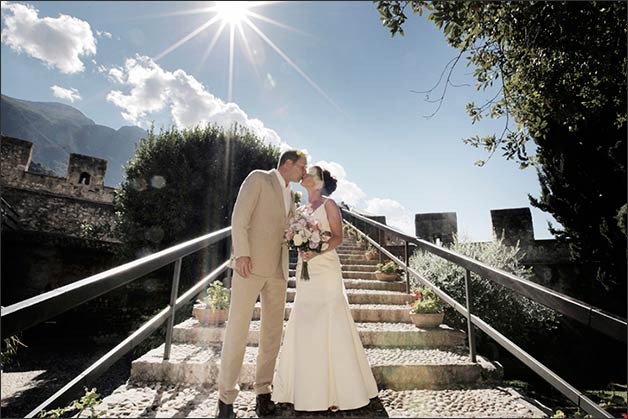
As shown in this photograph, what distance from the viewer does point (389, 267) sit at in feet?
19.5

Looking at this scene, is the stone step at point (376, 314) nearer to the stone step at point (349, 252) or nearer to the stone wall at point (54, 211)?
the stone step at point (349, 252)

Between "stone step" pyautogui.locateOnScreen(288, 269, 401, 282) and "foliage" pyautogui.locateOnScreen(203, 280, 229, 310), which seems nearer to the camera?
"foliage" pyautogui.locateOnScreen(203, 280, 229, 310)

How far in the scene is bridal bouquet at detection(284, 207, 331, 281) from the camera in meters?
2.52

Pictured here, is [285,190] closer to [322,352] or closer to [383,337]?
[322,352]

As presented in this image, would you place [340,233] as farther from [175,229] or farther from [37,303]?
[175,229]

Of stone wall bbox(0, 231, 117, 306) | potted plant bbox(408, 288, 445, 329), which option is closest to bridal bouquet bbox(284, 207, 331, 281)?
potted plant bbox(408, 288, 445, 329)

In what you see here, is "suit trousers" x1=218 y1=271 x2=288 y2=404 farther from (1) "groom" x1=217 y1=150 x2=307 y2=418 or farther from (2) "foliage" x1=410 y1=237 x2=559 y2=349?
(2) "foliage" x1=410 y1=237 x2=559 y2=349

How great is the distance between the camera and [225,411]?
2.21 m

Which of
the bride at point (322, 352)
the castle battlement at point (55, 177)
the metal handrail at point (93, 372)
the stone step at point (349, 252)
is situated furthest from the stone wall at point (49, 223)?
the bride at point (322, 352)

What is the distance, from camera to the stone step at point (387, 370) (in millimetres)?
2693

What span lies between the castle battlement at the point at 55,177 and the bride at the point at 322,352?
1823 cm

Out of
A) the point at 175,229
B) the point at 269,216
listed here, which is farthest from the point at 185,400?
the point at 175,229

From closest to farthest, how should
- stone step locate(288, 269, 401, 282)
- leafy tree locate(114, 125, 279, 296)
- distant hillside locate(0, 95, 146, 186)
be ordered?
stone step locate(288, 269, 401, 282)
leafy tree locate(114, 125, 279, 296)
distant hillside locate(0, 95, 146, 186)

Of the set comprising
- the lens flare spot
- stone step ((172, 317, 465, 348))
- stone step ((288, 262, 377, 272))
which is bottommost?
stone step ((172, 317, 465, 348))
